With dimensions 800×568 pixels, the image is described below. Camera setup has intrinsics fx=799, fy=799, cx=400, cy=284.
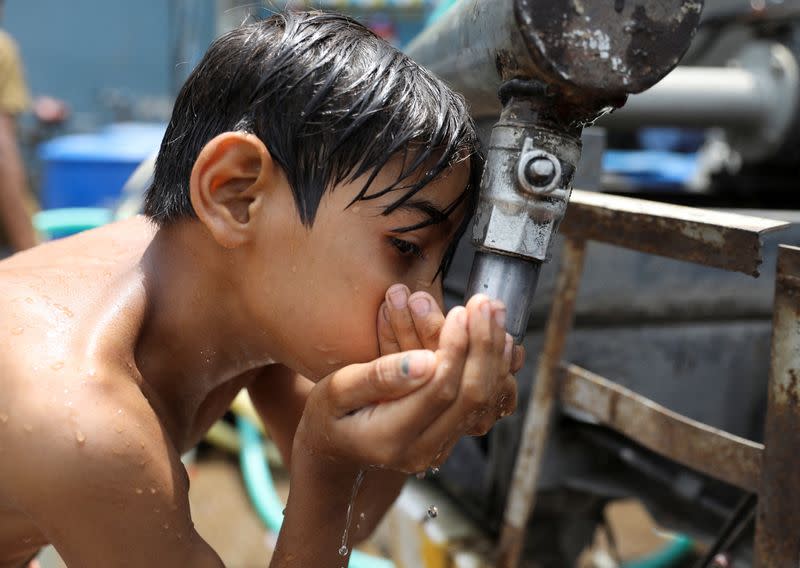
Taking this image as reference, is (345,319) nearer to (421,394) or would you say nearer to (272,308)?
(272,308)

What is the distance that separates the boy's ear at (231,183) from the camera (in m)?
1.22

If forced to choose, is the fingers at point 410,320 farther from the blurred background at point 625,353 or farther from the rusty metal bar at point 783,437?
the blurred background at point 625,353

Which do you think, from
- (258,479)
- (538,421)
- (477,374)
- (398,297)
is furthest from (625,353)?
(258,479)

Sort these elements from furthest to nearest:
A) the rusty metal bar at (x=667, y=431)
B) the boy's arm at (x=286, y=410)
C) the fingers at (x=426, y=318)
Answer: the boy's arm at (x=286, y=410)
the rusty metal bar at (x=667, y=431)
the fingers at (x=426, y=318)

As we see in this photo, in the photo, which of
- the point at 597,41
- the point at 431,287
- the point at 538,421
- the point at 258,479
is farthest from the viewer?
the point at 258,479

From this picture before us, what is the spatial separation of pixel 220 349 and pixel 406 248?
0.43 m

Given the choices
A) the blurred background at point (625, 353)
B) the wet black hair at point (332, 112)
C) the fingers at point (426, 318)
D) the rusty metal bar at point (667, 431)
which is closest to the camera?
the fingers at point (426, 318)

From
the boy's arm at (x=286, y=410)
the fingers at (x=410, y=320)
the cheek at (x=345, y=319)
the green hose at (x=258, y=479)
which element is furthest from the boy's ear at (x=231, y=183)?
the green hose at (x=258, y=479)

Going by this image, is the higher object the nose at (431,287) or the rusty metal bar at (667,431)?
the nose at (431,287)

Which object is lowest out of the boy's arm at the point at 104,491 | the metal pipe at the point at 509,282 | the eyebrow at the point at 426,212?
the boy's arm at the point at 104,491

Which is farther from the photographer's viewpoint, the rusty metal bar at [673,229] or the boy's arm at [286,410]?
the boy's arm at [286,410]

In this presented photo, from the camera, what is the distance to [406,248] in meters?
1.22

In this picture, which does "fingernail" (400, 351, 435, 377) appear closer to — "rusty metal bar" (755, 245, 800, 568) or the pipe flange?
the pipe flange

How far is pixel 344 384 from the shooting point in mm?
1028
